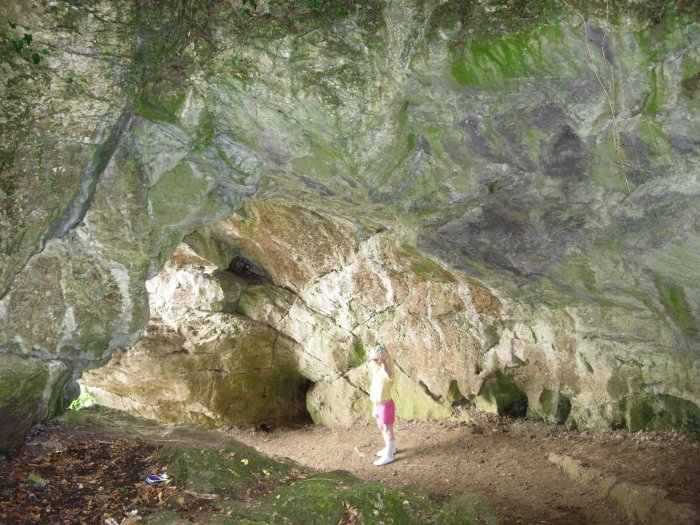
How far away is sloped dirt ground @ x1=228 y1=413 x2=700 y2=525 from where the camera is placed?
661 cm

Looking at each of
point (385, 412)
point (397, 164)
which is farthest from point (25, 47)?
point (385, 412)

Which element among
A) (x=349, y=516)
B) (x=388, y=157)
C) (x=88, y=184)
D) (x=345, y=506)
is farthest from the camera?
(x=388, y=157)

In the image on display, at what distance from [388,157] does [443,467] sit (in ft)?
15.3

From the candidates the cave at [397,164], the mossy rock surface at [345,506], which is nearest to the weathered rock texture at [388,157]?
the cave at [397,164]

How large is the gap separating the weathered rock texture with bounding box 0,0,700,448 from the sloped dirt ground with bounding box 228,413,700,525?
58 cm

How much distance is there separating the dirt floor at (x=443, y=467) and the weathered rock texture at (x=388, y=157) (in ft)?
1.62

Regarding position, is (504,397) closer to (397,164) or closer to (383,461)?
(383,461)

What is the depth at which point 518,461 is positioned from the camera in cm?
829

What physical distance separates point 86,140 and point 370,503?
461 cm

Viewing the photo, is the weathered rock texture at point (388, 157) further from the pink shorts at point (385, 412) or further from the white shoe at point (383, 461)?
the white shoe at point (383, 461)

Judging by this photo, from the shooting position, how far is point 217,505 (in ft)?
17.8

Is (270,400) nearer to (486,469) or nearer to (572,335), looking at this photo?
(486,469)

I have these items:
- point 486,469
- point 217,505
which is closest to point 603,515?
point 486,469

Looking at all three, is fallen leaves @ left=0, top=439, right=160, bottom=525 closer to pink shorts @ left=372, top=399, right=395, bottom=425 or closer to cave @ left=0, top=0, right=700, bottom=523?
cave @ left=0, top=0, right=700, bottom=523
